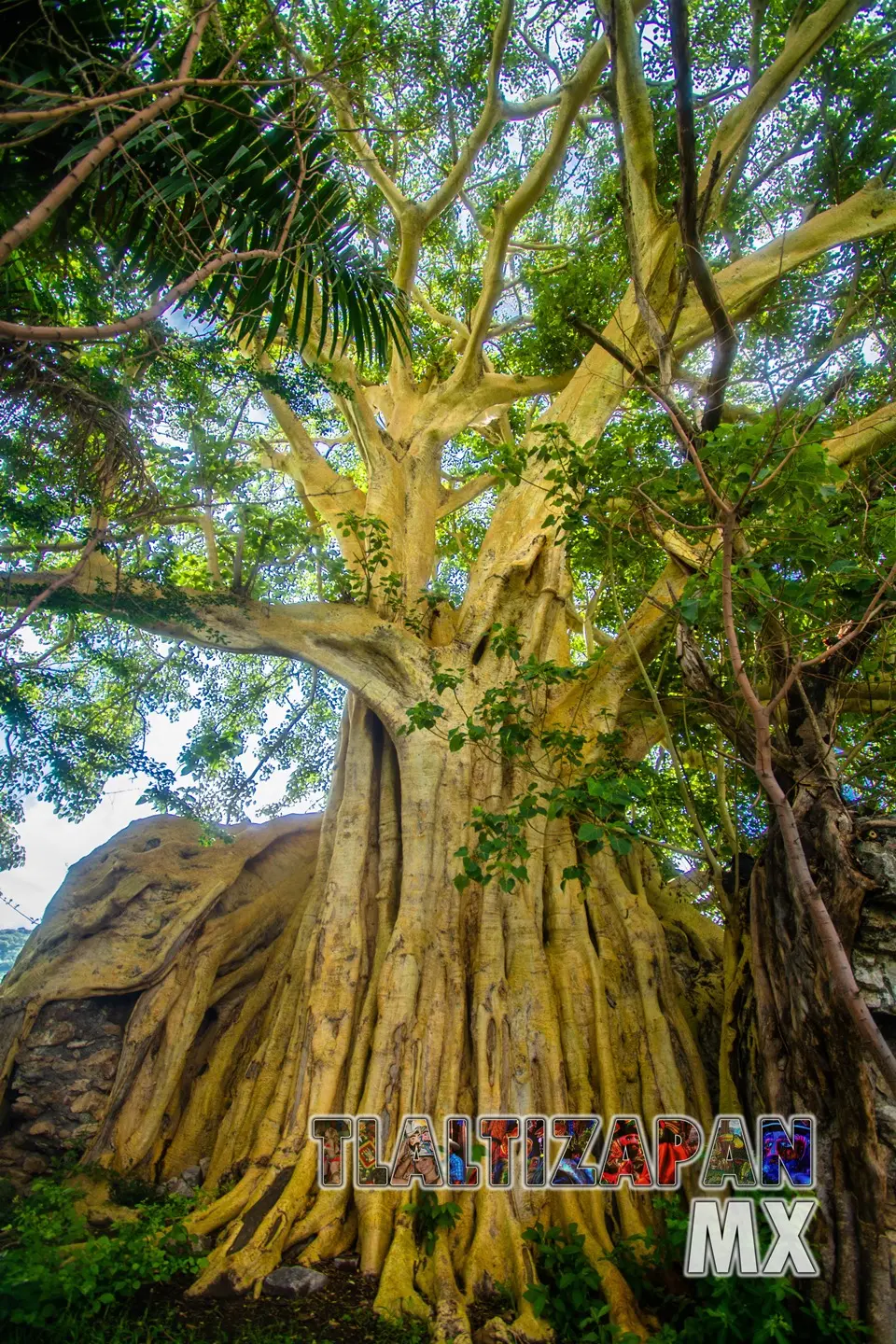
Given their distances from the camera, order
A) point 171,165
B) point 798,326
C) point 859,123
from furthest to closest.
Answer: point 798,326 → point 859,123 → point 171,165

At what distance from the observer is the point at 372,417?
7418 millimetres

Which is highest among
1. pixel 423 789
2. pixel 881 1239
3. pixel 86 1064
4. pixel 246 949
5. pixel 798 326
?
pixel 798 326

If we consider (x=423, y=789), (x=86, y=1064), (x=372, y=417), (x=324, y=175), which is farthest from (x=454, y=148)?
(x=86, y=1064)

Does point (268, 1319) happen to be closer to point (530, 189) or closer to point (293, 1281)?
point (293, 1281)

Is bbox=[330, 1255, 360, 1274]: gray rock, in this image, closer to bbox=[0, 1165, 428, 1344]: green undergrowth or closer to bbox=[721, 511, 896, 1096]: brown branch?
bbox=[0, 1165, 428, 1344]: green undergrowth

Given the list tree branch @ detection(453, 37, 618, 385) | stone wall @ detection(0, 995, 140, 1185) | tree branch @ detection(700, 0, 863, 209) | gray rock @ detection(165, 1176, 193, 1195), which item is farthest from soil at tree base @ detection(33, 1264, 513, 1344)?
tree branch @ detection(453, 37, 618, 385)

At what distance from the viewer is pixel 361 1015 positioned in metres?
4.66

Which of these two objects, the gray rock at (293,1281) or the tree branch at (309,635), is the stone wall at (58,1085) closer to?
the gray rock at (293,1281)

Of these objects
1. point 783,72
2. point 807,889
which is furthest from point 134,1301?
point 783,72

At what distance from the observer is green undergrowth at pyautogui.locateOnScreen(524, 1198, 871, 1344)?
269 centimetres

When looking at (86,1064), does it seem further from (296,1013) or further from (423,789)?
(423,789)

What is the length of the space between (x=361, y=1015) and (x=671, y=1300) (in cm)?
222

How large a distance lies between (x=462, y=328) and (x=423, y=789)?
21.4ft

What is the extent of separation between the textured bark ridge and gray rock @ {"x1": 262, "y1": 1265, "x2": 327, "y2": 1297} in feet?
0.25
